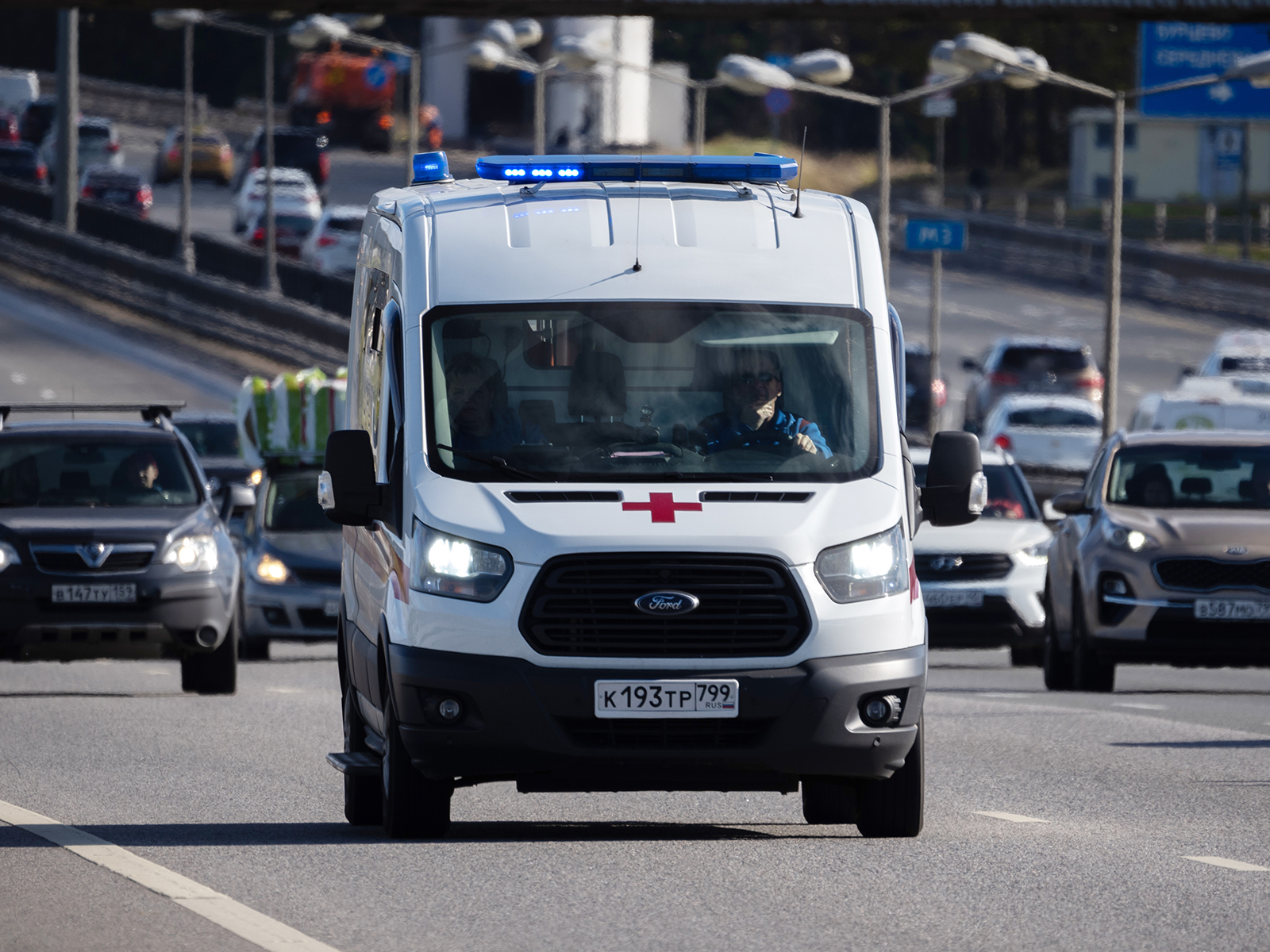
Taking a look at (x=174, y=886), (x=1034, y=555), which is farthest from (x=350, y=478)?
(x=1034, y=555)

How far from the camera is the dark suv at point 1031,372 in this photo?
50.8m

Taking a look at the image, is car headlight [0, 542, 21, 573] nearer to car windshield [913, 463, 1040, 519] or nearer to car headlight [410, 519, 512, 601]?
car windshield [913, 463, 1040, 519]

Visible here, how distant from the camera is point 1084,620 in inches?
756

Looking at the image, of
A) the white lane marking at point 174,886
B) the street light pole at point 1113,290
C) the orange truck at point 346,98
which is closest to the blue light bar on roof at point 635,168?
the white lane marking at point 174,886

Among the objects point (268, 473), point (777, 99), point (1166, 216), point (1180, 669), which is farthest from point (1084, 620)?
point (777, 99)

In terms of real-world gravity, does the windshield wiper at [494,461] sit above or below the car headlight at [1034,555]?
above

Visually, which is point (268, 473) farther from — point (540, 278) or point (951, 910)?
point (951, 910)

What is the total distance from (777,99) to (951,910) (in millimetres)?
78303

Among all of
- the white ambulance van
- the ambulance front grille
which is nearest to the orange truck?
the white ambulance van

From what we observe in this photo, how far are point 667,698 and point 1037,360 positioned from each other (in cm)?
4162

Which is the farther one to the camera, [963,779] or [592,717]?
[963,779]

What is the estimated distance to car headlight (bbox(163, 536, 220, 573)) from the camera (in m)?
18.5

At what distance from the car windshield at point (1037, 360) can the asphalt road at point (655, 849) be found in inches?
1294

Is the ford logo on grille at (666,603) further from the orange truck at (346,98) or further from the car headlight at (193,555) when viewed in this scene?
the orange truck at (346,98)
